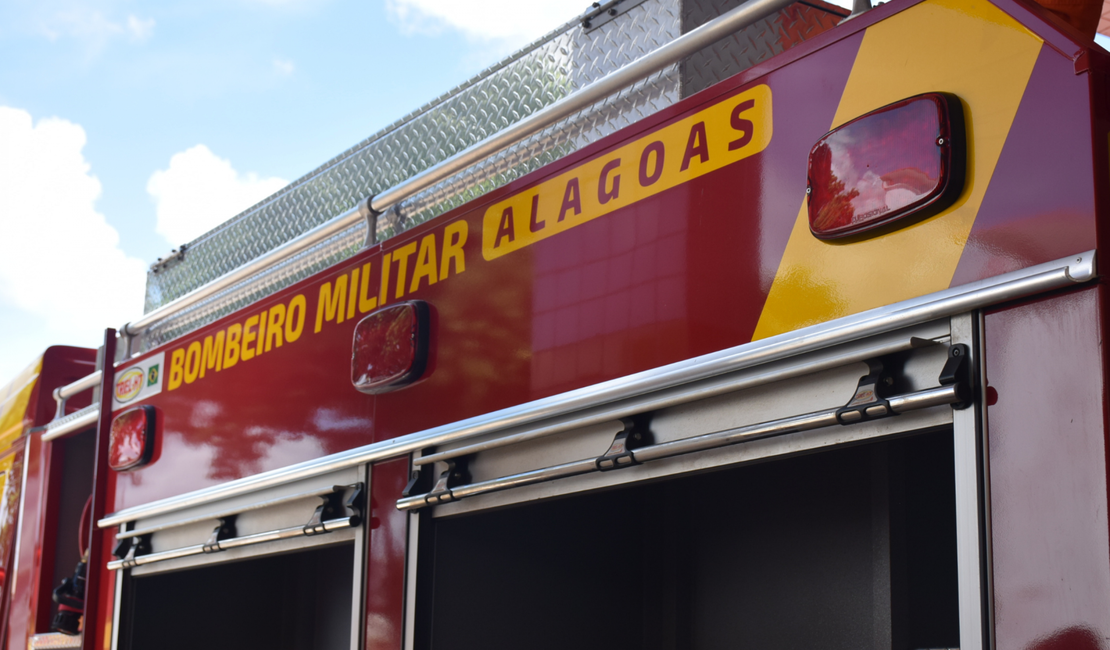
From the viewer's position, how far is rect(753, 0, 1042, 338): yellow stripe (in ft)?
4.78

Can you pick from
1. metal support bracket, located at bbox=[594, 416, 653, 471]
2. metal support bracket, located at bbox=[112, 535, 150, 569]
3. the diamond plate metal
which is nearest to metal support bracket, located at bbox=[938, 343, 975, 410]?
metal support bracket, located at bbox=[594, 416, 653, 471]

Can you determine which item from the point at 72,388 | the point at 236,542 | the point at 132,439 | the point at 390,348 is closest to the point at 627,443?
the point at 390,348

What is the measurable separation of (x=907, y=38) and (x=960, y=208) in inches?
11.2

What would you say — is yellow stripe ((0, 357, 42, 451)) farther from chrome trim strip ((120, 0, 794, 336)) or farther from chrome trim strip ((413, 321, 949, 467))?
chrome trim strip ((413, 321, 949, 467))

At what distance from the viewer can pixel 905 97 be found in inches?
62.2

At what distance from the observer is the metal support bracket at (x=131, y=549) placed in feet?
11.3

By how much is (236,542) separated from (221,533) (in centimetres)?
12

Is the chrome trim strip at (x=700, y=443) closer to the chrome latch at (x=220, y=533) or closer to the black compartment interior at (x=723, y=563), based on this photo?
the black compartment interior at (x=723, y=563)

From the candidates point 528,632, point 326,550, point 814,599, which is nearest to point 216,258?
point 326,550

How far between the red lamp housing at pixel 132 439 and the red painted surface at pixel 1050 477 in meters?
2.87

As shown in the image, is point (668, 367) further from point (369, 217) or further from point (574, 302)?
point (369, 217)

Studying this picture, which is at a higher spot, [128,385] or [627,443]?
[128,385]

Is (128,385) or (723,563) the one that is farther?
(128,385)

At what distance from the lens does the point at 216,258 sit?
3914 mm
